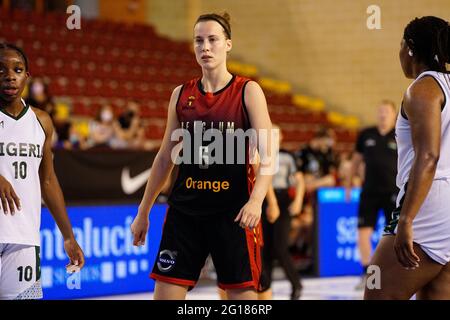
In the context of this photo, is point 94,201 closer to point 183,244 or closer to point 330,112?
point 183,244

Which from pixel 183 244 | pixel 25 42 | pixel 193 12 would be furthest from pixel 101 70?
pixel 183 244

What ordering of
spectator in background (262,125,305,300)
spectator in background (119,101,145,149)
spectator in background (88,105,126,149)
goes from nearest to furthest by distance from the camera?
spectator in background (262,125,305,300) < spectator in background (88,105,126,149) < spectator in background (119,101,145,149)

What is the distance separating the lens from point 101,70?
17125mm

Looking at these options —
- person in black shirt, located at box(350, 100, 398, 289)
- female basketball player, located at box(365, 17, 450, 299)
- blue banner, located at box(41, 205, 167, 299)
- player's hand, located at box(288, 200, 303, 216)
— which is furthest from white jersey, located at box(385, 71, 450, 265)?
person in black shirt, located at box(350, 100, 398, 289)

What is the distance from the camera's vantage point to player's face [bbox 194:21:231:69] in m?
4.52

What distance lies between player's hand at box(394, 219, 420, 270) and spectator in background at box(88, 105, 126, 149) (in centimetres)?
642

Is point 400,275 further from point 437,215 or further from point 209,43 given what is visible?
point 209,43

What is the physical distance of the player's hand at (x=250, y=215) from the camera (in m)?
4.26

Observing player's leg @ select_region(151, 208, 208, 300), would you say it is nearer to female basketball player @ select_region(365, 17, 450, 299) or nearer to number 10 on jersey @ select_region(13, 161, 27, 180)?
number 10 on jersey @ select_region(13, 161, 27, 180)

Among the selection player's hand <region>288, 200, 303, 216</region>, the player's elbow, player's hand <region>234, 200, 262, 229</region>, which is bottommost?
player's hand <region>288, 200, 303, 216</region>

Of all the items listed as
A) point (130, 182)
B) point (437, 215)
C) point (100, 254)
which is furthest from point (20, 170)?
point (130, 182)

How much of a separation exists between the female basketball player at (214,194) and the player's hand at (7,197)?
87 cm

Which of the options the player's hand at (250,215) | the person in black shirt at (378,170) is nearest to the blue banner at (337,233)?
the person in black shirt at (378,170)

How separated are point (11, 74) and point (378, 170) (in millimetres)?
6292
